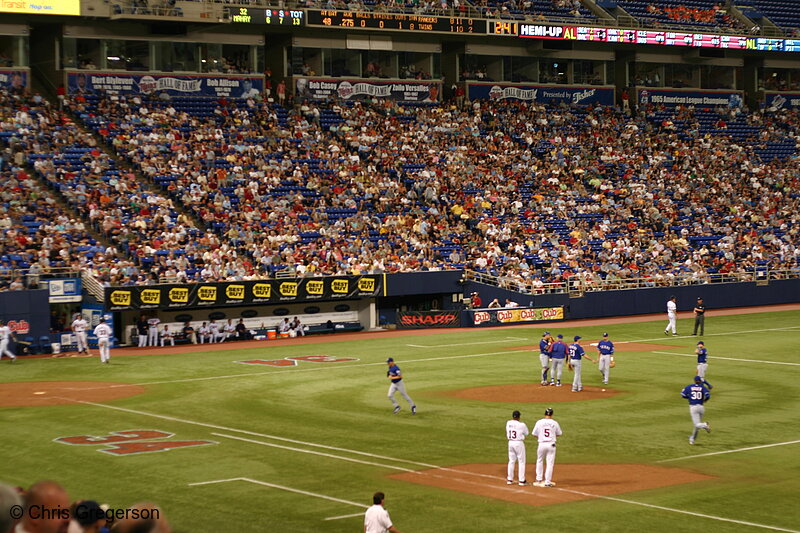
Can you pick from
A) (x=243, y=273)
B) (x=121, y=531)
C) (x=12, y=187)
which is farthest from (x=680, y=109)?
(x=121, y=531)

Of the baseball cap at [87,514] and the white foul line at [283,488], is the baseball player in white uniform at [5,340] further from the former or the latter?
the baseball cap at [87,514]

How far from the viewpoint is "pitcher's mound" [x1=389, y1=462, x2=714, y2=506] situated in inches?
780

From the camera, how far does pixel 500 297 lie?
2098 inches

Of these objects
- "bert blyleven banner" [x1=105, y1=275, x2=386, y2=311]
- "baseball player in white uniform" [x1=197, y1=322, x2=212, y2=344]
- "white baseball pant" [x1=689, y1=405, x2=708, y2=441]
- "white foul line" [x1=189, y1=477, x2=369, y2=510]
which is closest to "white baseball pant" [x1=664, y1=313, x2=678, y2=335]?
"bert blyleven banner" [x1=105, y1=275, x2=386, y2=311]

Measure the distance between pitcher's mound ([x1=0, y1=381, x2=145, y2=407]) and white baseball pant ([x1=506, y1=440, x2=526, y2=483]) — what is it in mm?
15526

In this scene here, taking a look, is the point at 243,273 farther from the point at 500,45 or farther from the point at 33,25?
the point at 500,45

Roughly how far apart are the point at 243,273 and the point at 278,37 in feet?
74.9

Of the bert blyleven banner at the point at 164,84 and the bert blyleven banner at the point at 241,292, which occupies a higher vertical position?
the bert blyleven banner at the point at 164,84

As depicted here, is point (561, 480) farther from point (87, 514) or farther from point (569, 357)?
point (87, 514)

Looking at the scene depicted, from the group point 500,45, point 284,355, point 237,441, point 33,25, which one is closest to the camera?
point 237,441

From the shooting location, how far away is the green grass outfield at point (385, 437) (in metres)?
18.5

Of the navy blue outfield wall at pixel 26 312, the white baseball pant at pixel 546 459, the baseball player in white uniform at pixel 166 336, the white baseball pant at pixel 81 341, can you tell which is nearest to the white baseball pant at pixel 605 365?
the white baseball pant at pixel 546 459

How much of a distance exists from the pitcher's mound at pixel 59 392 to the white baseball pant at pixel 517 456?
1553 cm

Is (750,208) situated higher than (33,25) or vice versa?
(33,25)
